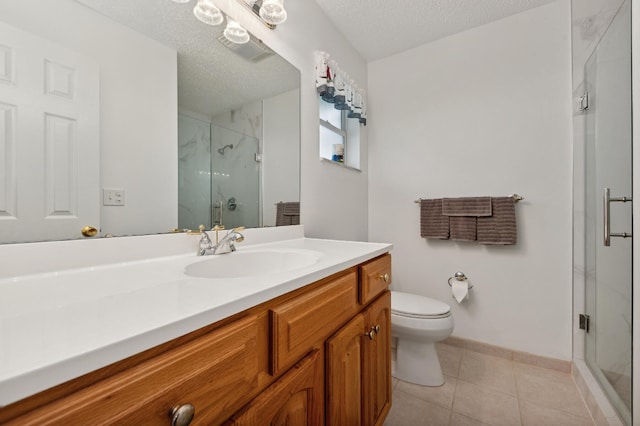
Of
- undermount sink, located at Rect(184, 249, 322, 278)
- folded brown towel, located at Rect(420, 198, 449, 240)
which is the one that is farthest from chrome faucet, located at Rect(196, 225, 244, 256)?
folded brown towel, located at Rect(420, 198, 449, 240)

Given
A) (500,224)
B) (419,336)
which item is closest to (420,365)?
(419,336)

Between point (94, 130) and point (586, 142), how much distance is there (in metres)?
2.22

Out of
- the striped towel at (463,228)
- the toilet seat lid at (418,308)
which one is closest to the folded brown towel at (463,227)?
the striped towel at (463,228)

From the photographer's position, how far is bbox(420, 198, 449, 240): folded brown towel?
1885 millimetres

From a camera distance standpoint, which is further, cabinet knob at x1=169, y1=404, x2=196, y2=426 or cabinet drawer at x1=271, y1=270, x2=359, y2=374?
cabinet drawer at x1=271, y1=270, x2=359, y2=374

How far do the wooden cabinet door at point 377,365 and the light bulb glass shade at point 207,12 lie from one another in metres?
1.25

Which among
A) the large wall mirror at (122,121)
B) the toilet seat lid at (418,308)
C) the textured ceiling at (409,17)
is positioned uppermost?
the textured ceiling at (409,17)

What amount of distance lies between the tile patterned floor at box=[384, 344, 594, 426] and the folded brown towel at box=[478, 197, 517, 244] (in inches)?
30.8

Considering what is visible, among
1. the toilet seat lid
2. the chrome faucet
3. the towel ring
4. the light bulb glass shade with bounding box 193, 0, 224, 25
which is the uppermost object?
the light bulb glass shade with bounding box 193, 0, 224, 25

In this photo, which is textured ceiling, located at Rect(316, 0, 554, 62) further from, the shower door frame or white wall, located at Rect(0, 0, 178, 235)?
white wall, located at Rect(0, 0, 178, 235)

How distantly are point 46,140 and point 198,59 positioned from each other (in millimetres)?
587

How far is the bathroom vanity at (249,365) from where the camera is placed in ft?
0.98

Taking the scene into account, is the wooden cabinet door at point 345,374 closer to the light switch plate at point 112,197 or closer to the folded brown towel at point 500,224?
the light switch plate at point 112,197

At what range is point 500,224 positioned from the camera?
1705mm
